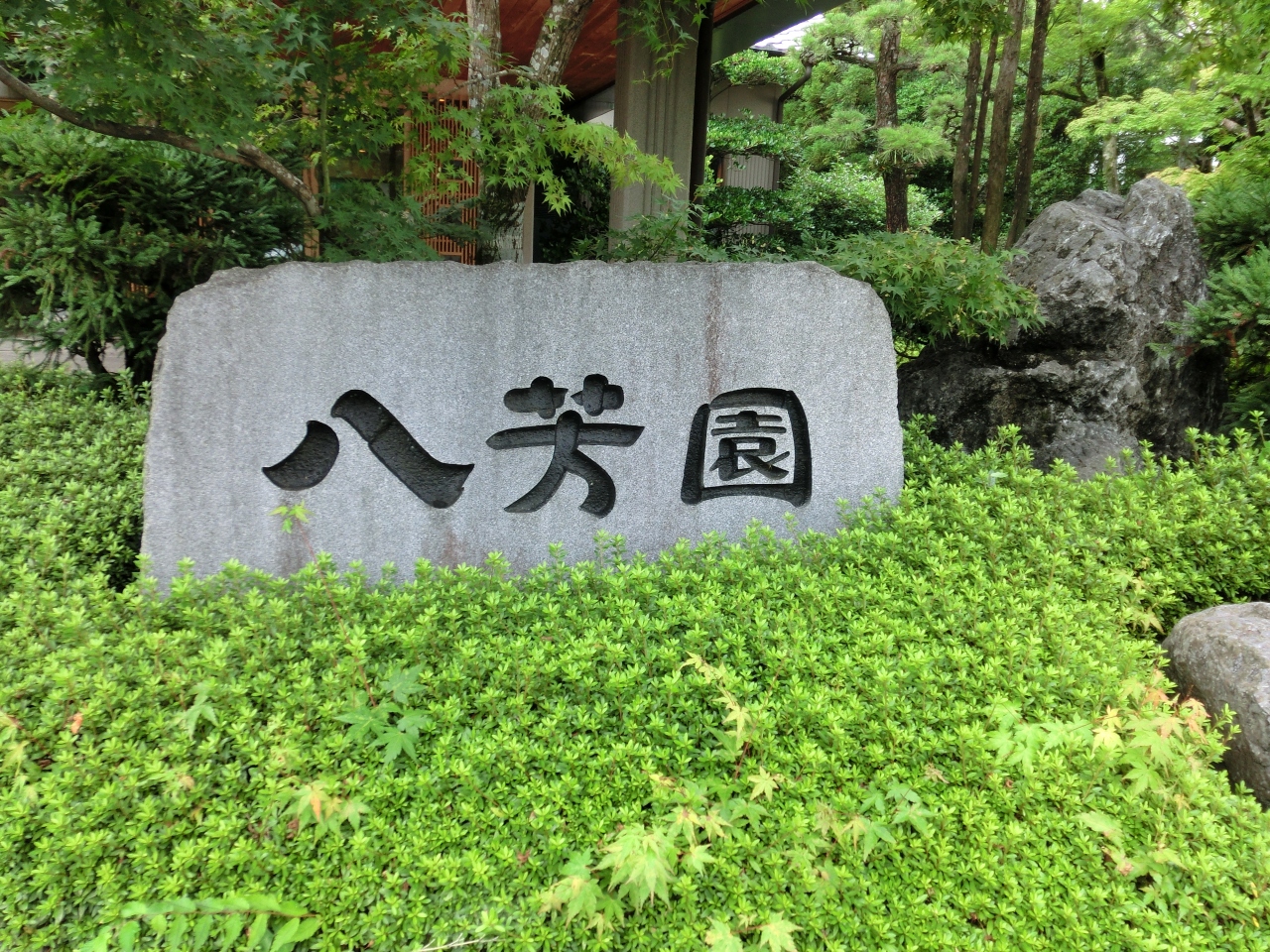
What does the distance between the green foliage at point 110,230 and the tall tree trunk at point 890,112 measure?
9.38 meters

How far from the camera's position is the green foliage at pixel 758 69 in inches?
640

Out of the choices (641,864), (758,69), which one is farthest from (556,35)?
(758,69)

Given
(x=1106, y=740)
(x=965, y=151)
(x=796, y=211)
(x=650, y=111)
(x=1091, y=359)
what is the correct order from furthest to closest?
(x=796, y=211) < (x=965, y=151) < (x=650, y=111) < (x=1091, y=359) < (x=1106, y=740)

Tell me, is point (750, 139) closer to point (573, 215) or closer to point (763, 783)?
point (573, 215)

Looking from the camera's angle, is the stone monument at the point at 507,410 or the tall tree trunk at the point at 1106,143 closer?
the stone monument at the point at 507,410

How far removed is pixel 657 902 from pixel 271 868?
3.69 feet

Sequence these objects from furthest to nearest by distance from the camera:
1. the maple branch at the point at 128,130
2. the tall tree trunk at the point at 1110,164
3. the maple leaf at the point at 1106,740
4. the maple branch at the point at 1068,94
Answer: the tall tree trunk at the point at 1110,164
the maple branch at the point at 1068,94
the maple branch at the point at 128,130
the maple leaf at the point at 1106,740

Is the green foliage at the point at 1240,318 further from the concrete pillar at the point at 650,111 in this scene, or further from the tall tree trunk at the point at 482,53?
the tall tree trunk at the point at 482,53

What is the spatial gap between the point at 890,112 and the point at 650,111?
25.1 feet

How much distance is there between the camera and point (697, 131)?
343 inches

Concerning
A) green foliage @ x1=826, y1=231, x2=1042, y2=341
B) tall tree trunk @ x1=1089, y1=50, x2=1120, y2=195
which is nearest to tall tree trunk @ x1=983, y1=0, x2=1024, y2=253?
green foliage @ x1=826, y1=231, x2=1042, y2=341

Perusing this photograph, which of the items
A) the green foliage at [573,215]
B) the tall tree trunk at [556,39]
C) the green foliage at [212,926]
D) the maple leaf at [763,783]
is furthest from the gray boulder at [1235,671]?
the green foliage at [573,215]

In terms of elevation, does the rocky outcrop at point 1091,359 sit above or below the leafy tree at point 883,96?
below

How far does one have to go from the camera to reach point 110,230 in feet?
16.4
